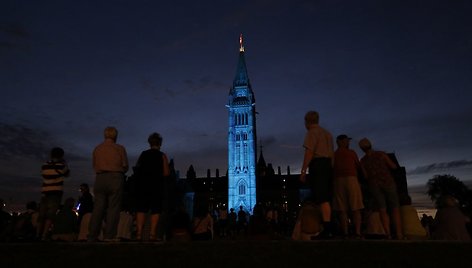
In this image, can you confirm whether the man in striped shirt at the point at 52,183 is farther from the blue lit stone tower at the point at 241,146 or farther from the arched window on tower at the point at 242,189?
the arched window on tower at the point at 242,189

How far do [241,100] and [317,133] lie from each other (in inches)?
3429

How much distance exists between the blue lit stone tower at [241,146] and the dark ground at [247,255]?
82.0m

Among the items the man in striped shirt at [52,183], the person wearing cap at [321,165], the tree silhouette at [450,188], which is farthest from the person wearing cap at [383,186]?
the tree silhouette at [450,188]

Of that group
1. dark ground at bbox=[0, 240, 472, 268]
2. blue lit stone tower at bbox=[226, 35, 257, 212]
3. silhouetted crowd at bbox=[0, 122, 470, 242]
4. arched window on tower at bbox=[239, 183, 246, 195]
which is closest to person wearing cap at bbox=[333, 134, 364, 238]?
silhouetted crowd at bbox=[0, 122, 470, 242]

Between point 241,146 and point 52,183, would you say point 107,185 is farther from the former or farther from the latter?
point 241,146

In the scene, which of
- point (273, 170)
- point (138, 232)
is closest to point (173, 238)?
point (138, 232)

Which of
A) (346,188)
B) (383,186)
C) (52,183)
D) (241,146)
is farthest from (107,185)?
(241,146)

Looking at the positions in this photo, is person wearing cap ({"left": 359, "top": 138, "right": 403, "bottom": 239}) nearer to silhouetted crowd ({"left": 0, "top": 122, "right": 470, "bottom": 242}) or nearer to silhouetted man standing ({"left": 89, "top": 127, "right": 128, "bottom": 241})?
silhouetted crowd ({"left": 0, "top": 122, "right": 470, "bottom": 242})

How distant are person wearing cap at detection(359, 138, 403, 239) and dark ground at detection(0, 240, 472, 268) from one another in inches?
96.2

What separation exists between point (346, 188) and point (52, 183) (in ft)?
22.2

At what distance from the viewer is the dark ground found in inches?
225

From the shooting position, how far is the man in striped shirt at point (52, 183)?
1010 cm

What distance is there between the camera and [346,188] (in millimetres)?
9539

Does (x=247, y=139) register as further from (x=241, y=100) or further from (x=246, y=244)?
(x=246, y=244)
